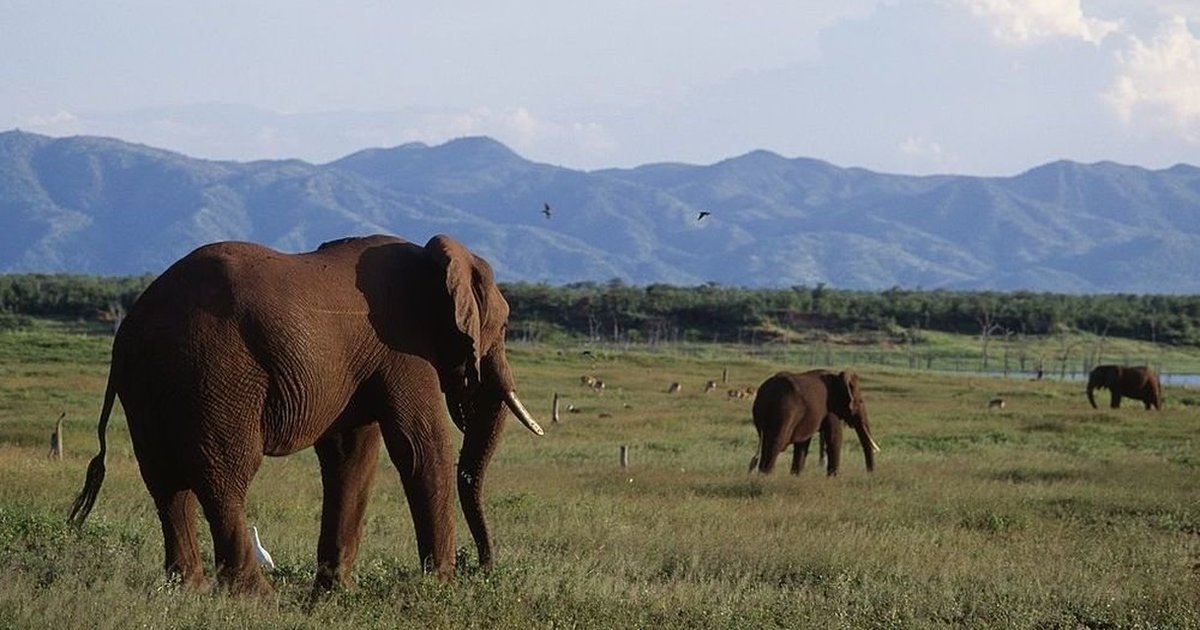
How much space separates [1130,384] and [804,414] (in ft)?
102

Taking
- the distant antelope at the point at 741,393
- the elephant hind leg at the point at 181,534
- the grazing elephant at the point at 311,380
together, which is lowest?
the distant antelope at the point at 741,393

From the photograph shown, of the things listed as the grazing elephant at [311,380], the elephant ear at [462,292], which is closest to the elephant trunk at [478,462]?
the grazing elephant at [311,380]

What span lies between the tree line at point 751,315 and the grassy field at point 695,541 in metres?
85.0

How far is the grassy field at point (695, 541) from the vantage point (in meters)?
9.98

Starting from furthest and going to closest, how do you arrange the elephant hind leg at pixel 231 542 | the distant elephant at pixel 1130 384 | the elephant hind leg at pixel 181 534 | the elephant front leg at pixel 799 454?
1. the distant elephant at pixel 1130 384
2. the elephant front leg at pixel 799 454
3. the elephant hind leg at pixel 181 534
4. the elephant hind leg at pixel 231 542

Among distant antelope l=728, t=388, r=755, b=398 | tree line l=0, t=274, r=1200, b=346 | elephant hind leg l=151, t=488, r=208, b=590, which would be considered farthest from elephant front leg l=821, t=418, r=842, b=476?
tree line l=0, t=274, r=1200, b=346

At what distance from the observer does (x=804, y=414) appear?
86.0 ft

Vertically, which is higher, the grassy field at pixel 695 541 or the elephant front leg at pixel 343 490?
the elephant front leg at pixel 343 490

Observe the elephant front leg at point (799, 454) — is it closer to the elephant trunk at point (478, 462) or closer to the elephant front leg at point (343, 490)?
the elephant trunk at point (478, 462)

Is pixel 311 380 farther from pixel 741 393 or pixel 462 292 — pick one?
pixel 741 393

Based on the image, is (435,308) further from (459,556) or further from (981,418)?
(981,418)

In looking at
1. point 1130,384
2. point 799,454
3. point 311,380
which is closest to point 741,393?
point 1130,384

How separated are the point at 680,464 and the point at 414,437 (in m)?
18.0

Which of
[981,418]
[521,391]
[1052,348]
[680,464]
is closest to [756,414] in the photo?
[680,464]
